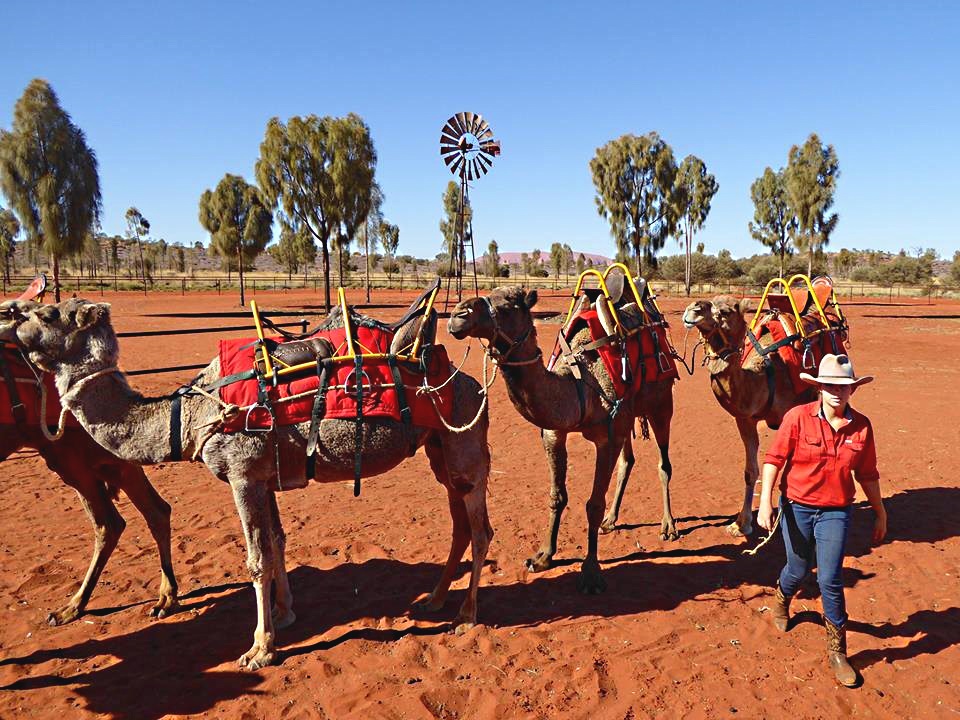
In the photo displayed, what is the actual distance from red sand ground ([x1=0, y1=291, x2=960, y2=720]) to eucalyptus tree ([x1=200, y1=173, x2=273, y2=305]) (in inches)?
1394

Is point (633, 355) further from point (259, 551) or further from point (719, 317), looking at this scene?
point (259, 551)

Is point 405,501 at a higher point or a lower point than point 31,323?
lower

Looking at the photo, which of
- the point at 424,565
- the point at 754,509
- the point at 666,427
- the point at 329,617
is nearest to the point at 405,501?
the point at 424,565

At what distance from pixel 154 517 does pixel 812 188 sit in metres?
45.0

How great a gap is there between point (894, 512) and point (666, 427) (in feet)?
9.06

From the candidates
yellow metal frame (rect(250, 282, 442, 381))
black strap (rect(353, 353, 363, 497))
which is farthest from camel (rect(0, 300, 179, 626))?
black strap (rect(353, 353, 363, 497))

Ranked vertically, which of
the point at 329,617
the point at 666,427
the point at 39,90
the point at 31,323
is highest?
the point at 39,90

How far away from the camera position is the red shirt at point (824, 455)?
374 cm

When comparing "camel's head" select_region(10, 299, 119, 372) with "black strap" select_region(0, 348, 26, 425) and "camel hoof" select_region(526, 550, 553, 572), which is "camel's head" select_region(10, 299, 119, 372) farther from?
"camel hoof" select_region(526, 550, 553, 572)

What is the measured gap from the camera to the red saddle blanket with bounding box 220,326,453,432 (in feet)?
13.0

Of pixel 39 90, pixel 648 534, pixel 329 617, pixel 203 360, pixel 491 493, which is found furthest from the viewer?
→ pixel 39 90

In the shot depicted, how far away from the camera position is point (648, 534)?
6352 mm

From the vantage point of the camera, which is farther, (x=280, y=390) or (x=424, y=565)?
(x=424, y=565)

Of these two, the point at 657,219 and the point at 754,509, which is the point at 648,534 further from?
the point at 657,219
